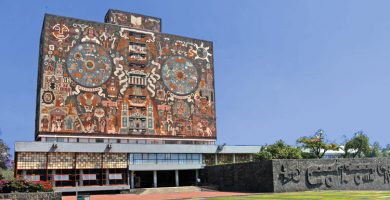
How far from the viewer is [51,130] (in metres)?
59.2

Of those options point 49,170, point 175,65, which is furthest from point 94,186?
point 175,65

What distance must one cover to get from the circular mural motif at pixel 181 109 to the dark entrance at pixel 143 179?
11.3 m

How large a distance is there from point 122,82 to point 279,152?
2707 cm

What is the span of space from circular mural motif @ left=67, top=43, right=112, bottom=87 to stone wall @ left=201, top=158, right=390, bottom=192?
26.2 meters

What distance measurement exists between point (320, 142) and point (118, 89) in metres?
34.6

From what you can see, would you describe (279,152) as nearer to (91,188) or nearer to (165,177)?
(165,177)

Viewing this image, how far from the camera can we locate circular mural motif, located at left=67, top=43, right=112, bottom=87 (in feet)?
206

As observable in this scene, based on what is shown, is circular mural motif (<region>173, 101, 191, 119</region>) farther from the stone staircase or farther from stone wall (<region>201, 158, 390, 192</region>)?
stone wall (<region>201, 158, 390, 192</region>)

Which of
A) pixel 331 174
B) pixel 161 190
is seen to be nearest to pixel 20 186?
pixel 161 190

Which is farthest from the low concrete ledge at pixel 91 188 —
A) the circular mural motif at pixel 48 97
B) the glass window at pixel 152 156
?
the circular mural motif at pixel 48 97

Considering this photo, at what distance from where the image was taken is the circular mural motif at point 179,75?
7038 cm

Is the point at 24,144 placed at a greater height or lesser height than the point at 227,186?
greater

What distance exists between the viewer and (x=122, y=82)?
66.1 meters

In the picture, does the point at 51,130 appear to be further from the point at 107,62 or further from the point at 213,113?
the point at 213,113
